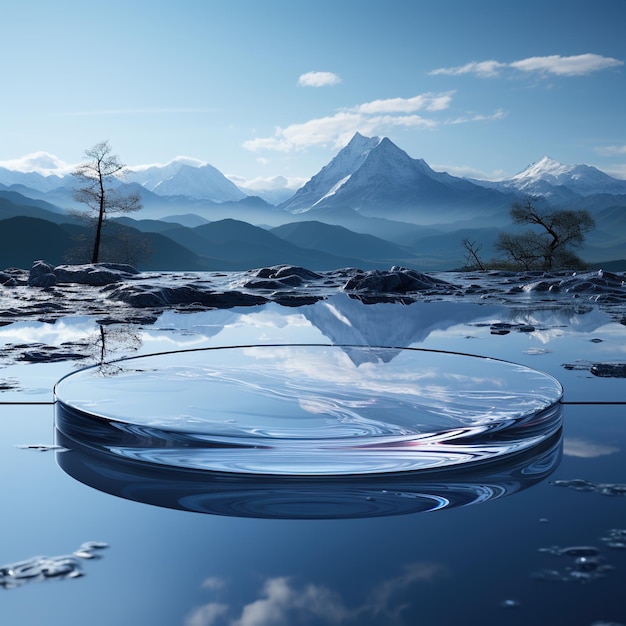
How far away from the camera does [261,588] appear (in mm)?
841

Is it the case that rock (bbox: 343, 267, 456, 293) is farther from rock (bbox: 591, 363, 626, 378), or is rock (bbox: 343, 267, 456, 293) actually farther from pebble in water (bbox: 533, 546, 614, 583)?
pebble in water (bbox: 533, 546, 614, 583)

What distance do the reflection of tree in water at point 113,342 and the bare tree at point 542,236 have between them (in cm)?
1452

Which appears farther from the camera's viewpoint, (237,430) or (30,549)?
(237,430)

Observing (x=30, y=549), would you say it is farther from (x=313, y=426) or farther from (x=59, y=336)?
(x=59, y=336)

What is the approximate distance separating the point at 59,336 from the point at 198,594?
8.12 feet

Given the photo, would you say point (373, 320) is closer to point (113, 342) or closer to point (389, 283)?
point (113, 342)

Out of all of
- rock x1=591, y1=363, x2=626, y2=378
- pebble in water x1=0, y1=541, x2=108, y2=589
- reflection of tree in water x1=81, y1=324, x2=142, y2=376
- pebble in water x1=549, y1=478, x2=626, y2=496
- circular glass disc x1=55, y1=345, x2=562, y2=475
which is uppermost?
circular glass disc x1=55, y1=345, x2=562, y2=475

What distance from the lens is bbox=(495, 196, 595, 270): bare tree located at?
16.7m

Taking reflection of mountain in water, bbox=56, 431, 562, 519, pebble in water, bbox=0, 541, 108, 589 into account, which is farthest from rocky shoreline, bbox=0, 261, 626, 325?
pebble in water, bbox=0, 541, 108, 589

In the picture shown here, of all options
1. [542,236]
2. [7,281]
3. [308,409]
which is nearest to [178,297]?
[7,281]

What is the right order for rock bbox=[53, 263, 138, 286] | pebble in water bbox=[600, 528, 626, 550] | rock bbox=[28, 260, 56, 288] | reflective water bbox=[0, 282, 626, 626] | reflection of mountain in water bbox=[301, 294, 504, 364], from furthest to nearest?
rock bbox=[53, 263, 138, 286] < rock bbox=[28, 260, 56, 288] < reflection of mountain in water bbox=[301, 294, 504, 364] < pebble in water bbox=[600, 528, 626, 550] < reflective water bbox=[0, 282, 626, 626]

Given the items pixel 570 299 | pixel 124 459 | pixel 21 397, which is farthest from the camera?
pixel 570 299

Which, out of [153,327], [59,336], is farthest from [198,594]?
[153,327]

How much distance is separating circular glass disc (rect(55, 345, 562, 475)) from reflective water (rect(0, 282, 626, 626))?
3 centimetres
